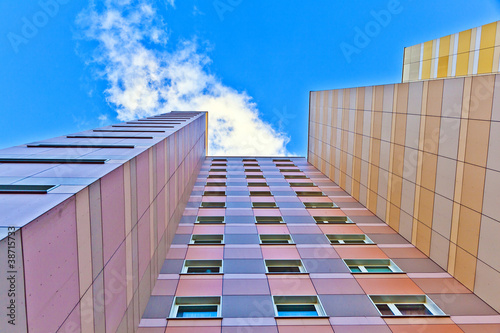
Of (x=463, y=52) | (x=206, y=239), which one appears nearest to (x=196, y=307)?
(x=206, y=239)

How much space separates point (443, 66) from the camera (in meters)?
27.1

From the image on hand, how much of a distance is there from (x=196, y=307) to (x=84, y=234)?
8045 millimetres

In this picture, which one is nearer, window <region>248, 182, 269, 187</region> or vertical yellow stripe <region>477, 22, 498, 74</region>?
vertical yellow stripe <region>477, 22, 498, 74</region>

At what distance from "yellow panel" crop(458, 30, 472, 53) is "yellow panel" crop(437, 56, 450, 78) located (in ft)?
5.02

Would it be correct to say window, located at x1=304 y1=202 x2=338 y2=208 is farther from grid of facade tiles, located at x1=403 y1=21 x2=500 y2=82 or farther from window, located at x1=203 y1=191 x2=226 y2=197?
Answer: grid of facade tiles, located at x1=403 y1=21 x2=500 y2=82

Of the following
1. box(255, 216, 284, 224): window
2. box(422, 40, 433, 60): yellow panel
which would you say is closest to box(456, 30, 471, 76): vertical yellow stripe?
box(422, 40, 433, 60): yellow panel

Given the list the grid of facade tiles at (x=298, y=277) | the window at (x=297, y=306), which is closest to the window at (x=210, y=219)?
the grid of facade tiles at (x=298, y=277)

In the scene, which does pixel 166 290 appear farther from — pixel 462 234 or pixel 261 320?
pixel 462 234

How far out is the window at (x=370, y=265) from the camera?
17.1 m

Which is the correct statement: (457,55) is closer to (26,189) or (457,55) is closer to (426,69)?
(426,69)

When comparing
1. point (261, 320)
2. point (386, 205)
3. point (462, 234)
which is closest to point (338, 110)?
point (386, 205)

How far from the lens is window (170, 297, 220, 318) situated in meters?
13.8

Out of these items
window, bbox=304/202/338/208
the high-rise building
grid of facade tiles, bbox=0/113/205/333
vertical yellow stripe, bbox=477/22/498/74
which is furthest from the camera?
window, bbox=304/202/338/208

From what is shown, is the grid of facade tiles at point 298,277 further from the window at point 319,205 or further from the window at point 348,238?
the window at point 348,238
